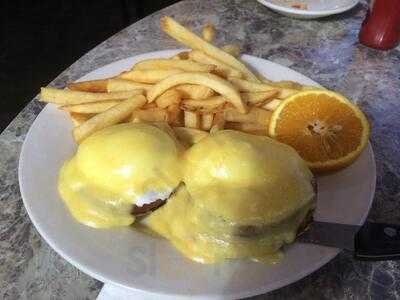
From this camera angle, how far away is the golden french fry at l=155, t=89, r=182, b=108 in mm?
1028

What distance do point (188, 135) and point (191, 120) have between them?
0.23ft

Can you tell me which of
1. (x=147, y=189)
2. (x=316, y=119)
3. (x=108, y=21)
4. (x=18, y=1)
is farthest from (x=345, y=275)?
(x=18, y=1)

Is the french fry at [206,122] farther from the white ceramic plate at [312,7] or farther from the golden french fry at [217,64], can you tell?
the white ceramic plate at [312,7]

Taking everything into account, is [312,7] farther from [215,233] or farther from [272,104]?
[215,233]

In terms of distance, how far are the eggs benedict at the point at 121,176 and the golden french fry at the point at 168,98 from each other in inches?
6.3

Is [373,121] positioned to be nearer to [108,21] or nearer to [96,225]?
[96,225]

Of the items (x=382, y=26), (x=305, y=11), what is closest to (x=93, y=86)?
(x=305, y=11)

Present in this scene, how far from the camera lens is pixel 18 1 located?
292 centimetres

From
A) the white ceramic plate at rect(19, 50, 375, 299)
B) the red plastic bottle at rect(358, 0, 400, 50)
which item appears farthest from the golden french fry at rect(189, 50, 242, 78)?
the red plastic bottle at rect(358, 0, 400, 50)

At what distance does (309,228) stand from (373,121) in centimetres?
58

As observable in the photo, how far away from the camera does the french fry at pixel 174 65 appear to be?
3.54 ft

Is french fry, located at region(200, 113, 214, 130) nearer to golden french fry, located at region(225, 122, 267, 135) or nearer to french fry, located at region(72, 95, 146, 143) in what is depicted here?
golden french fry, located at region(225, 122, 267, 135)

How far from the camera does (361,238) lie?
31.8 inches

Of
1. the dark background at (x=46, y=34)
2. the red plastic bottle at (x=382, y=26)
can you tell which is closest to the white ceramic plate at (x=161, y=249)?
the red plastic bottle at (x=382, y=26)
